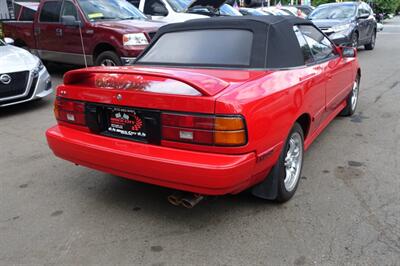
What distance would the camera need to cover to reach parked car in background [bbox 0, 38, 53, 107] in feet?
20.1

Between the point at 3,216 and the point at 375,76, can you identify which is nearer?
the point at 3,216

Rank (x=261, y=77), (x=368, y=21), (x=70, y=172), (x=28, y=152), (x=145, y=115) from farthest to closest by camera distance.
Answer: (x=368, y=21) < (x=28, y=152) < (x=70, y=172) < (x=261, y=77) < (x=145, y=115)

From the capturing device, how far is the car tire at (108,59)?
780cm

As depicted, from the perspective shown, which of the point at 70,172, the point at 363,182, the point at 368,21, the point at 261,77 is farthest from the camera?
the point at 368,21

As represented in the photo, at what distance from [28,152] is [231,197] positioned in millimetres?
2588

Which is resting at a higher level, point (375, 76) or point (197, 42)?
point (197, 42)

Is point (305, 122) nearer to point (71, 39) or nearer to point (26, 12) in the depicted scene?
point (71, 39)

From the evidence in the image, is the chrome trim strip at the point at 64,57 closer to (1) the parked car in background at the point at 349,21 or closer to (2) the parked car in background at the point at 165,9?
(2) the parked car in background at the point at 165,9

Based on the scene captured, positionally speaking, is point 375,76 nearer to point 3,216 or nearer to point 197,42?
point 197,42

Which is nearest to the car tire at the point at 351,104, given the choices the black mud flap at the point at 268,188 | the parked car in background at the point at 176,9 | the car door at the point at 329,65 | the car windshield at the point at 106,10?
the car door at the point at 329,65

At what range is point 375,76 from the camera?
916 centimetres

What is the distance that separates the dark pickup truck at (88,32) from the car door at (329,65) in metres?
3.53

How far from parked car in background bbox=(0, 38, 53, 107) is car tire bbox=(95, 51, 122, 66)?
1.45 meters

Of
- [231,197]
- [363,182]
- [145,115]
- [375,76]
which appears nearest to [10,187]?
[145,115]
